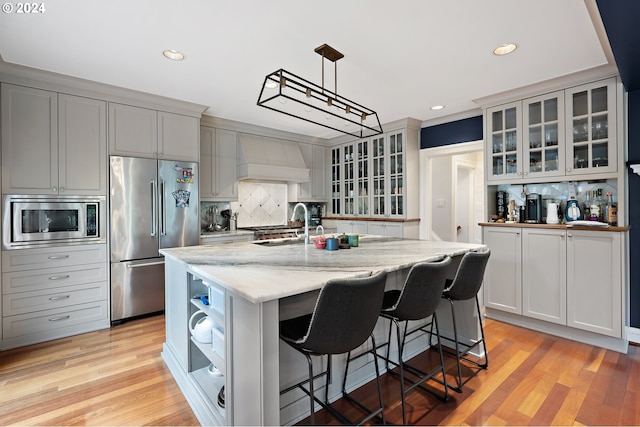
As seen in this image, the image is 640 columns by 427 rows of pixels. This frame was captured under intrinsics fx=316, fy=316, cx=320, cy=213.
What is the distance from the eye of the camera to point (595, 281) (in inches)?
113

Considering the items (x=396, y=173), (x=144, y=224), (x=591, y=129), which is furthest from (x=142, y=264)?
(x=591, y=129)

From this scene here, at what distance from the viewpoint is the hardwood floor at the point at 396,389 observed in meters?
1.91

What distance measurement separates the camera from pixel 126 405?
6.66 feet

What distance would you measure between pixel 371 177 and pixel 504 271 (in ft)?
7.89

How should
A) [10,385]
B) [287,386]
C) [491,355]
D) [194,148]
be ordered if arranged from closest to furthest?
[287,386]
[10,385]
[491,355]
[194,148]

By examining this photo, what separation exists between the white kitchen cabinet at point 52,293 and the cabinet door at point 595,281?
467cm

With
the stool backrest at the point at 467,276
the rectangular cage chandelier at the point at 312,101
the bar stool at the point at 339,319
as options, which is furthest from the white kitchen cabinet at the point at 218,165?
the stool backrest at the point at 467,276

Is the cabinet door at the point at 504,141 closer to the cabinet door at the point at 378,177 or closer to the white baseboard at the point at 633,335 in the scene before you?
the cabinet door at the point at 378,177

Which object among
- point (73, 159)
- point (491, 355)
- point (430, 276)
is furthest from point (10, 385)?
point (491, 355)

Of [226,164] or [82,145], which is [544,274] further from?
[82,145]

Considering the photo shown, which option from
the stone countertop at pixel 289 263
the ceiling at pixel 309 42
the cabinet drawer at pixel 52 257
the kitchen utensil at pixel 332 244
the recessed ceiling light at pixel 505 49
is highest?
the ceiling at pixel 309 42

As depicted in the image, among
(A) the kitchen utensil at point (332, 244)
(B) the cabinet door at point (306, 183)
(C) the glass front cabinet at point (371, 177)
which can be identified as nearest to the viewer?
(A) the kitchen utensil at point (332, 244)

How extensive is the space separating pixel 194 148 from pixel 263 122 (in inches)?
47.0

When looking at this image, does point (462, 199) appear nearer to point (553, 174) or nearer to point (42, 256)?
point (553, 174)
